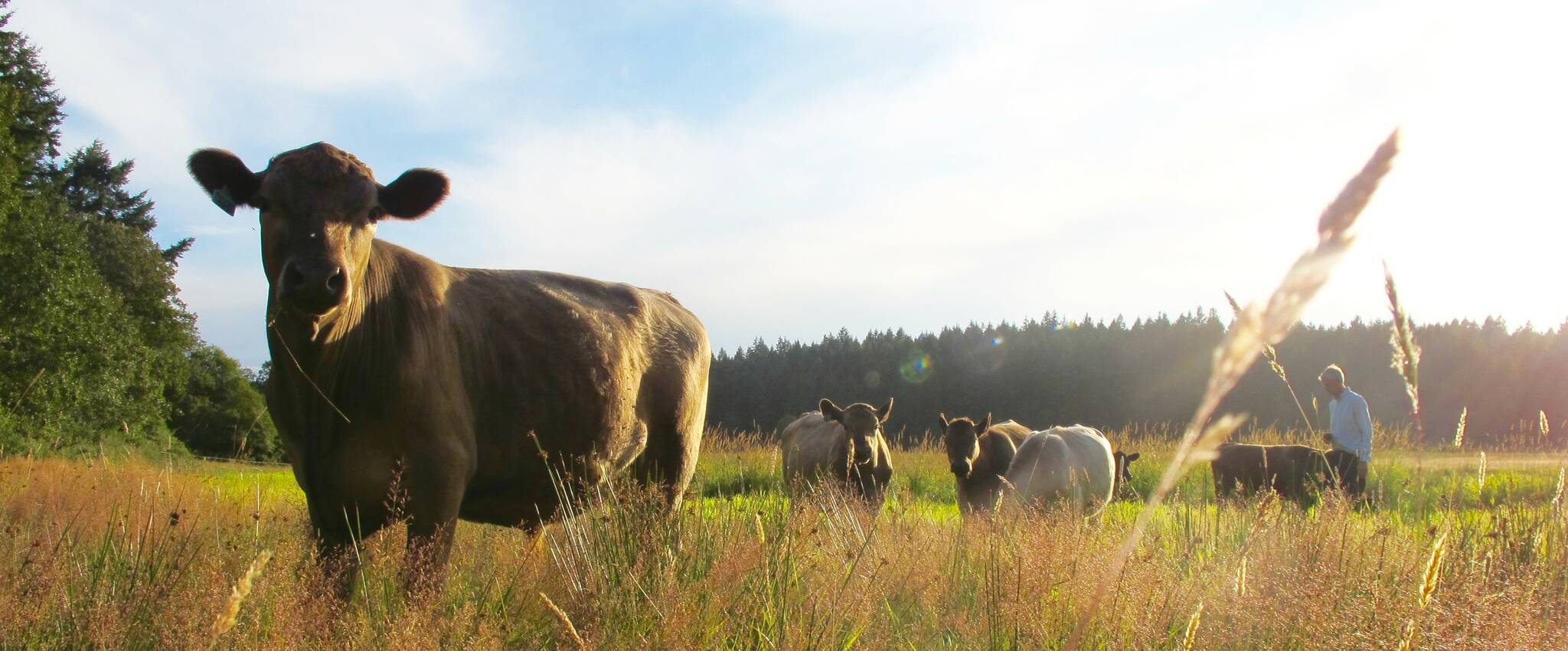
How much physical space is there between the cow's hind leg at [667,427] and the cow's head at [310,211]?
70.9 inches

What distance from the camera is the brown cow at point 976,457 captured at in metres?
12.1

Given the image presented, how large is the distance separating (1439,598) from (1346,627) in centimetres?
46

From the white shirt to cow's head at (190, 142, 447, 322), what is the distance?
25.1 feet

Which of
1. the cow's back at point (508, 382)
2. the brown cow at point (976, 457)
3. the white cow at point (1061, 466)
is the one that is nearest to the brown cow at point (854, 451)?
the brown cow at point (976, 457)

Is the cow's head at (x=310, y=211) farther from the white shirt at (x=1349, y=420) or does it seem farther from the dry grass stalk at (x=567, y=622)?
the white shirt at (x=1349, y=420)

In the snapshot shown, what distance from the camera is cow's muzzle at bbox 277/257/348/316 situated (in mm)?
3258

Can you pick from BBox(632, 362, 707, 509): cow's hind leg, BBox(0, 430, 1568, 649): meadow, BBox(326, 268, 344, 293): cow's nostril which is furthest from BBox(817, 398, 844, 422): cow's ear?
BBox(326, 268, 344, 293): cow's nostril

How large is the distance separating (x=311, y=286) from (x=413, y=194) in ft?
3.85

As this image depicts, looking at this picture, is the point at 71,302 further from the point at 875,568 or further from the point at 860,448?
the point at 875,568

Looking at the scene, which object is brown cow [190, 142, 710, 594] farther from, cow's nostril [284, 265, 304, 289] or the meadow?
the meadow

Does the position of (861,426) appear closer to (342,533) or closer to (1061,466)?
(1061,466)

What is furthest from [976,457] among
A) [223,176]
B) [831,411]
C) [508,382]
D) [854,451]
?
[223,176]

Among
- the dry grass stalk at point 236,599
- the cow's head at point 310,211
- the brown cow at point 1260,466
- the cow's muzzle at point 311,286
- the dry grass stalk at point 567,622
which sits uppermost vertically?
the cow's head at point 310,211

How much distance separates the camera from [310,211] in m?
3.57
